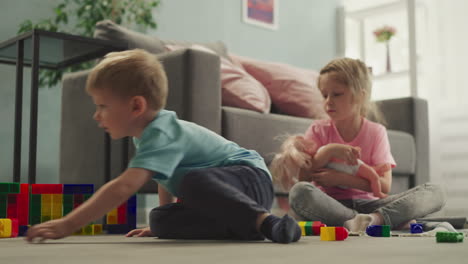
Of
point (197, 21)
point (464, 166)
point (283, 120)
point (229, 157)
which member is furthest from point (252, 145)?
point (464, 166)

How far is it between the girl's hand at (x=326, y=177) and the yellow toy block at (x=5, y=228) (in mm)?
926

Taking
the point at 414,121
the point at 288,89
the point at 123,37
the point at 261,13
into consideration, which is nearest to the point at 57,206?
the point at 123,37

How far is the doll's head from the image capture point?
187cm

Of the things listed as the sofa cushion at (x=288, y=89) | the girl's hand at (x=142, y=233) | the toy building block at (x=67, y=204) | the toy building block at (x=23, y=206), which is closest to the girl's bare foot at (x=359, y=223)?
the girl's hand at (x=142, y=233)

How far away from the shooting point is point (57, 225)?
1.04m

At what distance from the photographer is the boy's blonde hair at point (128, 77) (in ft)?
3.86

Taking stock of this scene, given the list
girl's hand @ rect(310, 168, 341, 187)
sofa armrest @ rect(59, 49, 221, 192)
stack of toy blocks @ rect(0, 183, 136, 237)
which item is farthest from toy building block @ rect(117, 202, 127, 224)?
girl's hand @ rect(310, 168, 341, 187)


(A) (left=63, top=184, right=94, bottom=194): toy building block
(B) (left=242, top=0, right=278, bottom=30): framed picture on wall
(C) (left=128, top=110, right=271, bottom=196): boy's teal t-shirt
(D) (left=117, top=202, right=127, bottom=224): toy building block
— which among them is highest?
(B) (left=242, top=0, right=278, bottom=30): framed picture on wall

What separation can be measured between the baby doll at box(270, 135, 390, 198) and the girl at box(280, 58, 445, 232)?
2 centimetres

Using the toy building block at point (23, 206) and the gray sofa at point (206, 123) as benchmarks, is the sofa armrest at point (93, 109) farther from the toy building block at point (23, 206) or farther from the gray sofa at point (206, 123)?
the toy building block at point (23, 206)

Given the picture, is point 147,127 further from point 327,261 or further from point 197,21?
point 197,21

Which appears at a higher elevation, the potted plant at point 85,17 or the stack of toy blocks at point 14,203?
the potted plant at point 85,17

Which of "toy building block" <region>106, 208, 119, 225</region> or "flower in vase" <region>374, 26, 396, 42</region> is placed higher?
"flower in vase" <region>374, 26, 396, 42</region>

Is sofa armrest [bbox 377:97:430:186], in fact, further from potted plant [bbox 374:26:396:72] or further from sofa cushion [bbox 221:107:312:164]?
potted plant [bbox 374:26:396:72]
